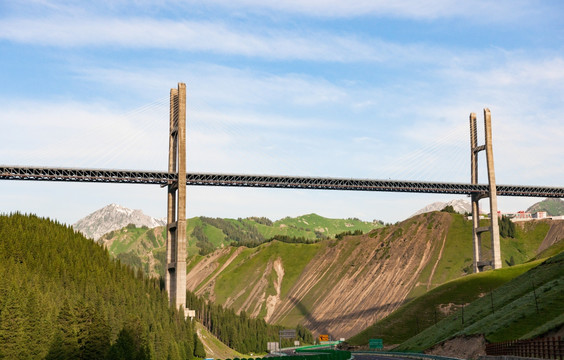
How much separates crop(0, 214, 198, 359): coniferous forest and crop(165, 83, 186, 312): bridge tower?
164 inches

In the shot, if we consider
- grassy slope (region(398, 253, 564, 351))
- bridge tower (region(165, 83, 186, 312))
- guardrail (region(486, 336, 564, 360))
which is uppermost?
bridge tower (region(165, 83, 186, 312))

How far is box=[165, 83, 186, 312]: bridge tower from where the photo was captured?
129375mm

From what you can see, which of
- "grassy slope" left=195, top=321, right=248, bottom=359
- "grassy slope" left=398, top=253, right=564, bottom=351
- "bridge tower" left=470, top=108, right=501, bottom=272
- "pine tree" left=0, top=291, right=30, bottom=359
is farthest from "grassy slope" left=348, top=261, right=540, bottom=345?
"pine tree" left=0, top=291, right=30, bottom=359

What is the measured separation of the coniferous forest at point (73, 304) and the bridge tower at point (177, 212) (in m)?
4.17

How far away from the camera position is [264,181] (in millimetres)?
143125

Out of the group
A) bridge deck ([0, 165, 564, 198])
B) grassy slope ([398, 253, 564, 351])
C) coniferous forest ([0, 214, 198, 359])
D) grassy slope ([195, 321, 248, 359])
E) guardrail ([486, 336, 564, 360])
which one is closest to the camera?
guardrail ([486, 336, 564, 360])

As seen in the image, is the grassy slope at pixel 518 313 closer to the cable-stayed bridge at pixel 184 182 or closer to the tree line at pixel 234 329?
the cable-stayed bridge at pixel 184 182

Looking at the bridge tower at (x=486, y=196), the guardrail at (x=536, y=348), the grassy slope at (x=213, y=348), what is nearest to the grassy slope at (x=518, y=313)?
the guardrail at (x=536, y=348)

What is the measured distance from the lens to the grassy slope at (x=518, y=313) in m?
65.1

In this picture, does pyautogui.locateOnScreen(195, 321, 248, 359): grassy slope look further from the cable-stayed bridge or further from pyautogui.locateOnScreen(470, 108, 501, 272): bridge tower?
pyautogui.locateOnScreen(470, 108, 501, 272): bridge tower

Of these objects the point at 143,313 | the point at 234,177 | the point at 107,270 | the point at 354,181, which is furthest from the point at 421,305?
the point at 107,270

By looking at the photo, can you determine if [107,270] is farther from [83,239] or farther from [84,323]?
[84,323]

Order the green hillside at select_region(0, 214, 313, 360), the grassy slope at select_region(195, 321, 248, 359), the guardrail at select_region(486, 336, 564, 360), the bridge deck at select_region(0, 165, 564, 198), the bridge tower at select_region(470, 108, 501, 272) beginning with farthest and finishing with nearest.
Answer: the bridge tower at select_region(470, 108, 501, 272) → the grassy slope at select_region(195, 321, 248, 359) → the bridge deck at select_region(0, 165, 564, 198) → the green hillside at select_region(0, 214, 313, 360) → the guardrail at select_region(486, 336, 564, 360)

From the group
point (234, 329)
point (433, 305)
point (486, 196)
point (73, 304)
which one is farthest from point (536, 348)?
point (234, 329)
